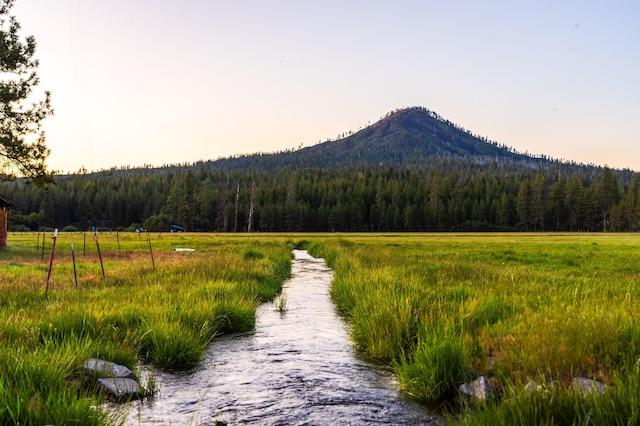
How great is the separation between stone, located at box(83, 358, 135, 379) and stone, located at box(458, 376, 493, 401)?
4955mm

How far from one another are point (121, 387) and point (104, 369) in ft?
1.84

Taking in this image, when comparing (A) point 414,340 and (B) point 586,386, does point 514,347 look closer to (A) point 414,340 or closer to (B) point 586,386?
(B) point 586,386

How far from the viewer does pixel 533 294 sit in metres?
11.2

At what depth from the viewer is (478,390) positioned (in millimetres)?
5746

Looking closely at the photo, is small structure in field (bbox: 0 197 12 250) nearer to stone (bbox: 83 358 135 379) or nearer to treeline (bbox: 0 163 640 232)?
stone (bbox: 83 358 135 379)

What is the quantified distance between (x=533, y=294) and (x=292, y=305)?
286 inches

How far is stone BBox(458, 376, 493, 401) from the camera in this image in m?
5.55

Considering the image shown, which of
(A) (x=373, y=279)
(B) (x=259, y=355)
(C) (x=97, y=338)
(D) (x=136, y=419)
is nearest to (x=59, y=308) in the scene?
(C) (x=97, y=338)

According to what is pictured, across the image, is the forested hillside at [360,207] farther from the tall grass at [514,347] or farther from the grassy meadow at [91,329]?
the tall grass at [514,347]

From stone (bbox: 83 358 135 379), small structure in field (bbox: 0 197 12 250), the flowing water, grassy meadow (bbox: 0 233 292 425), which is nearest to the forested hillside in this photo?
small structure in field (bbox: 0 197 12 250)

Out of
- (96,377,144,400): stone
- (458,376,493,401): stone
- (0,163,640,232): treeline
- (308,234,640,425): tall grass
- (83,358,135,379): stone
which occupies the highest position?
(0,163,640,232): treeline

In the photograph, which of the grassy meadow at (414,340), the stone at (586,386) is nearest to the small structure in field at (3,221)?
the grassy meadow at (414,340)

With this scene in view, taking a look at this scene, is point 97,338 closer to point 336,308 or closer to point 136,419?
point 136,419

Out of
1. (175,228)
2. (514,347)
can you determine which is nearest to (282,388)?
(514,347)
